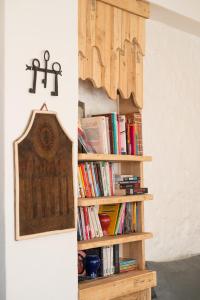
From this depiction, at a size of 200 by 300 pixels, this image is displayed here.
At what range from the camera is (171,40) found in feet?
13.4

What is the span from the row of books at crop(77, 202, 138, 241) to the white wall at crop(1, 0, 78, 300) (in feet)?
0.78

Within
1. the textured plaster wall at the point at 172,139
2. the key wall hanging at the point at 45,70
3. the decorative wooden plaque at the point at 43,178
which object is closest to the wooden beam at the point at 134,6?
the textured plaster wall at the point at 172,139

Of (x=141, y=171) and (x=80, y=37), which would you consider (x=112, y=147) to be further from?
(x=80, y=37)

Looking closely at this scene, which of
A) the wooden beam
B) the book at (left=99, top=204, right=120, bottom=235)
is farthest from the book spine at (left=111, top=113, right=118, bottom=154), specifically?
the wooden beam

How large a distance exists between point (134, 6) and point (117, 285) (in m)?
1.85

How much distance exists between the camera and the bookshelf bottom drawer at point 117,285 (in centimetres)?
291

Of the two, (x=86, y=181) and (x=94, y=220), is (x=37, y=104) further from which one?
(x=94, y=220)

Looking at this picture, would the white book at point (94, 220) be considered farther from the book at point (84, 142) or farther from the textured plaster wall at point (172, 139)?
the textured plaster wall at point (172, 139)

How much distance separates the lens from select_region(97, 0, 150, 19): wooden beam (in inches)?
128

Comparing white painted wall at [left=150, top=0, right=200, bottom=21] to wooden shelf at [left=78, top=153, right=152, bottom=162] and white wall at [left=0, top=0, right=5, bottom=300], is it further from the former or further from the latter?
white wall at [left=0, top=0, right=5, bottom=300]

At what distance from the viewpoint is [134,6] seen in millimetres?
3373

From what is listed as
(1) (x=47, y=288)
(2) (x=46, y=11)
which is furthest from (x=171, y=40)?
(1) (x=47, y=288)

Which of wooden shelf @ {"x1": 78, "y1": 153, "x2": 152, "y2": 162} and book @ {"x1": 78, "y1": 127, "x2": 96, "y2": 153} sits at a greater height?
book @ {"x1": 78, "y1": 127, "x2": 96, "y2": 153}

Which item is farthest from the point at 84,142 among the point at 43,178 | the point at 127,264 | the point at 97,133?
the point at 127,264
